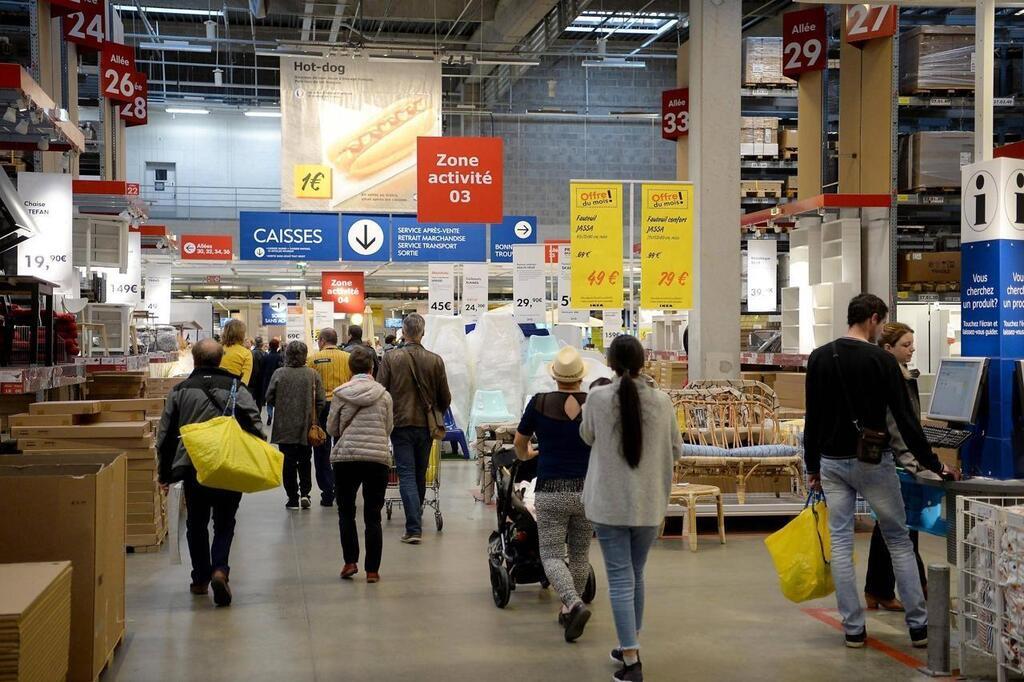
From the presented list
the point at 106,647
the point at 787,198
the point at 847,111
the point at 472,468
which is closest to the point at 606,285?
the point at 472,468

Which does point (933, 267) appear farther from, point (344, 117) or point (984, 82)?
point (984, 82)

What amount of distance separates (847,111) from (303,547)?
8.81 metres

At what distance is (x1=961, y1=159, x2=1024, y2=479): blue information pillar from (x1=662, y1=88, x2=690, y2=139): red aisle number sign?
1108 centimetres

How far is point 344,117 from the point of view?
43.3 ft

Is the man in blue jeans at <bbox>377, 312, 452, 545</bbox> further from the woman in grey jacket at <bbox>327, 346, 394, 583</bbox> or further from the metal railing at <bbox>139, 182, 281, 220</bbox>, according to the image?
the metal railing at <bbox>139, 182, 281, 220</bbox>

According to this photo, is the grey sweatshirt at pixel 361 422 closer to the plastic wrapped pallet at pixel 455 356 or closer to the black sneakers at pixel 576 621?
the black sneakers at pixel 576 621

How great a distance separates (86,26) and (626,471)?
9692 millimetres

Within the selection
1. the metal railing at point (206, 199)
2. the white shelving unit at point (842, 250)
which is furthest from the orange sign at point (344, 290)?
the white shelving unit at point (842, 250)

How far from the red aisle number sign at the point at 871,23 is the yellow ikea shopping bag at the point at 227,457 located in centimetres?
928

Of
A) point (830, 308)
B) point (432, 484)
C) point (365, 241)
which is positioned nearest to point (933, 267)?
point (830, 308)

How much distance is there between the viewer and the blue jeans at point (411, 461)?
7914mm

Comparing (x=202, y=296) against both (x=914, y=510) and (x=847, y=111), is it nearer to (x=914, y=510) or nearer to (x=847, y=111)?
(x=847, y=111)

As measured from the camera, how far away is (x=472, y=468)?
13289mm

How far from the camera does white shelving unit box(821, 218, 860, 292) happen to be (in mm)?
13164
